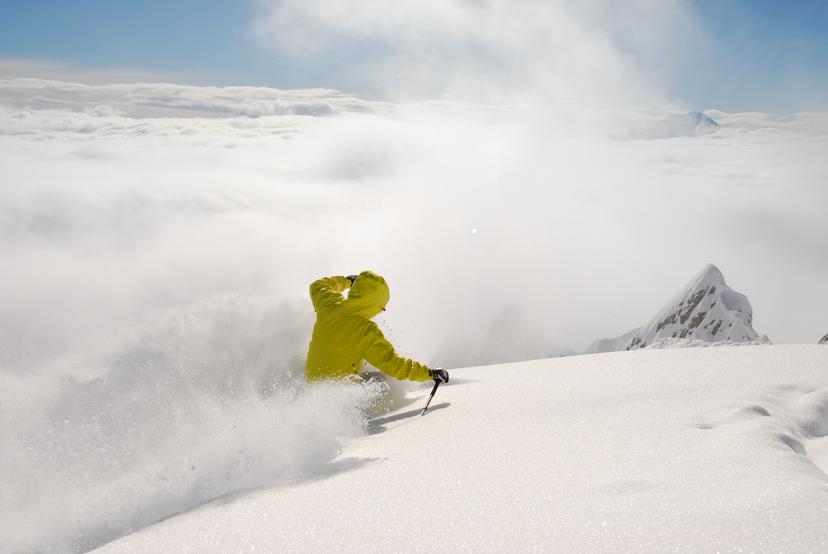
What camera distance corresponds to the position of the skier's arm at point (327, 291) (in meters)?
5.98

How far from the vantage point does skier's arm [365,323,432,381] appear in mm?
5307

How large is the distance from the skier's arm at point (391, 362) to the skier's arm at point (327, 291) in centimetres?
70

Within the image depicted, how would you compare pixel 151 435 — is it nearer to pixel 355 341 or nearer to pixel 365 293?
pixel 355 341

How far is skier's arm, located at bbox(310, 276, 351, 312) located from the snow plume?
85cm

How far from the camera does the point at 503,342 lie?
178125 mm

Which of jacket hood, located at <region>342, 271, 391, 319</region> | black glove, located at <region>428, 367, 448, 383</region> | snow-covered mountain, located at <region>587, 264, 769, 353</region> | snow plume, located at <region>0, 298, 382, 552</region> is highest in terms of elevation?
jacket hood, located at <region>342, 271, 391, 319</region>

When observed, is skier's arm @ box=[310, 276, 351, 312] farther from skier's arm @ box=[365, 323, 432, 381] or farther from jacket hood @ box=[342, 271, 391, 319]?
skier's arm @ box=[365, 323, 432, 381]

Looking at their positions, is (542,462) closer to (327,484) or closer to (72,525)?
(327,484)

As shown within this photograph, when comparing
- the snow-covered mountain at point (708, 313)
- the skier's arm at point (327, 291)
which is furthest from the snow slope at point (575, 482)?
the snow-covered mountain at point (708, 313)

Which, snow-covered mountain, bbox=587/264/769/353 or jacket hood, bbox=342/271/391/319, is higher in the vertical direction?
jacket hood, bbox=342/271/391/319

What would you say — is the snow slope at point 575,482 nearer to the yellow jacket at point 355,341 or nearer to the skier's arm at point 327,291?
the yellow jacket at point 355,341

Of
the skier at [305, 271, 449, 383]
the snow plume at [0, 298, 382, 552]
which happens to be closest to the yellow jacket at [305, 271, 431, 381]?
the skier at [305, 271, 449, 383]

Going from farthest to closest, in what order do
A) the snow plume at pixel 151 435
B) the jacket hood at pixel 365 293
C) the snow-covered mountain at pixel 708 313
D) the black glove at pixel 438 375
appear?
the snow-covered mountain at pixel 708 313, the jacket hood at pixel 365 293, the black glove at pixel 438 375, the snow plume at pixel 151 435

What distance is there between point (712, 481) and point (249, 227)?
649 feet
